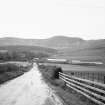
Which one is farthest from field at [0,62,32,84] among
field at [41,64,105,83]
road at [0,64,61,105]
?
field at [41,64,105,83]

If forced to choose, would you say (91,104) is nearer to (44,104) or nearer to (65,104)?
(65,104)

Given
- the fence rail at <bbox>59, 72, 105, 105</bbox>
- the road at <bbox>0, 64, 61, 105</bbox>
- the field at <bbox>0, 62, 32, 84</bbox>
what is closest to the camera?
the fence rail at <bbox>59, 72, 105, 105</bbox>

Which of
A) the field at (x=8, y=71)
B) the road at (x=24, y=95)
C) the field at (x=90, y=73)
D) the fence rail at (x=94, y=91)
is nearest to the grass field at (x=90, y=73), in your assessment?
the field at (x=90, y=73)

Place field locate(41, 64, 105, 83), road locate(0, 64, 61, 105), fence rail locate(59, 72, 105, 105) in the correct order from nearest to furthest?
fence rail locate(59, 72, 105, 105)
road locate(0, 64, 61, 105)
field locate(41, 64, 105, 83)

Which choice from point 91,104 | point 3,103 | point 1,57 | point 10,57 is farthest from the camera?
point 10,57

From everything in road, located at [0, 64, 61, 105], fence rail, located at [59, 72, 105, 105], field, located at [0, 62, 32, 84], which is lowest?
field, located at [0, 62, 32, 84]

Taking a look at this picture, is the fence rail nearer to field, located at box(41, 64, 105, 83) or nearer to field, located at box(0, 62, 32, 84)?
field, located at box(41, 64, 105, 83)

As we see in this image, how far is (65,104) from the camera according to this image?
463 inches

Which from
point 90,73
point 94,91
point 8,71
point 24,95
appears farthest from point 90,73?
point 94,91

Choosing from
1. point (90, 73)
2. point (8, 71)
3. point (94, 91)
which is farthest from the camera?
point (8, 71)

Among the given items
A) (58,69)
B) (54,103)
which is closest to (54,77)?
(58,69)

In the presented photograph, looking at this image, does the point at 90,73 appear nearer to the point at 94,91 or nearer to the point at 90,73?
the point at 90,73

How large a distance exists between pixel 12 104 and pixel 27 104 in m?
0.79

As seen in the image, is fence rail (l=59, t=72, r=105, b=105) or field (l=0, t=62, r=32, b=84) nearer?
fence rail (l=59, t=72, r=105, b=105)
